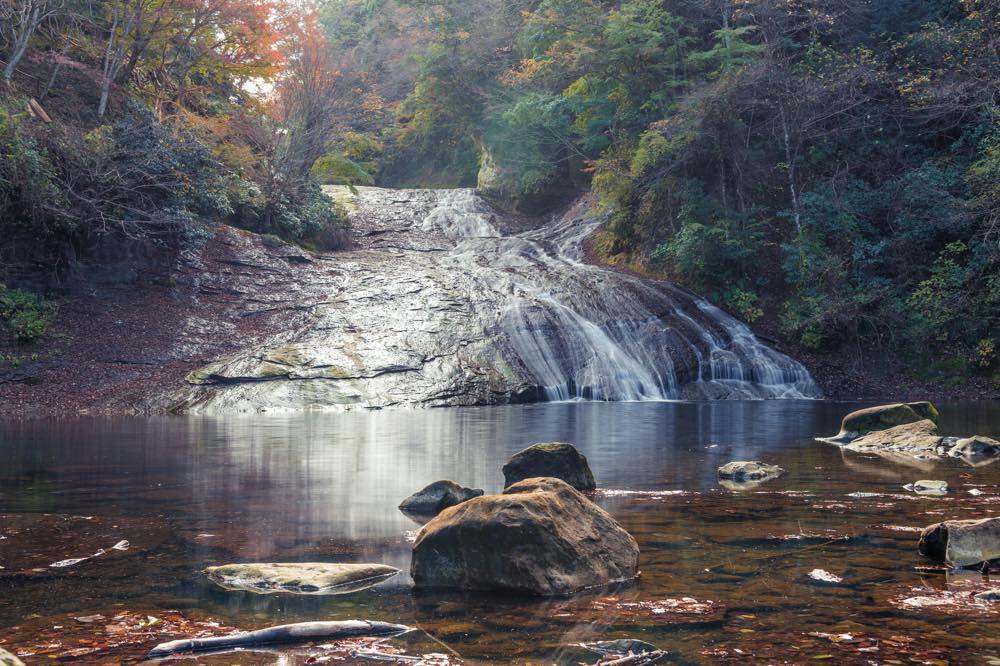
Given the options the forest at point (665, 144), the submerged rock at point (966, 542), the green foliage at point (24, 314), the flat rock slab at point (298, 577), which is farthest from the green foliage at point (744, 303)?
the flat rock slab at point (298, 577)

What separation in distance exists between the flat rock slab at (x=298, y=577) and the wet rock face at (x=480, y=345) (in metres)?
12.4

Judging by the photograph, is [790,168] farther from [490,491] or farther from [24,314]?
[490,491]

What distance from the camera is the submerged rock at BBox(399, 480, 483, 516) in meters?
6.57

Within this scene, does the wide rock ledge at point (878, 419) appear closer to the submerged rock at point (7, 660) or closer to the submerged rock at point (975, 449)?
the submerged rock at point (975, 449)

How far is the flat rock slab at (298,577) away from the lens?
4305 mm

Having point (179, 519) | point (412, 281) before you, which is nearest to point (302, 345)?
point (412, 281)

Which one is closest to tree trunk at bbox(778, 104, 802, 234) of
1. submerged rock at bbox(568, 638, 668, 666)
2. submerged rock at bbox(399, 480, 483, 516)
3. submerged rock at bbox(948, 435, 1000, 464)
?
submerged rock at bbox(948, 435, 1000, 464)

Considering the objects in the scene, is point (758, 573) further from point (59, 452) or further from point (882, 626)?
point (59, 452)

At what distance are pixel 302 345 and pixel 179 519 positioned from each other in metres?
12.6

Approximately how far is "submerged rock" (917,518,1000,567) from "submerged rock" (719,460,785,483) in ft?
10.2

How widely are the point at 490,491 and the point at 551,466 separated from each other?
1.86 feet

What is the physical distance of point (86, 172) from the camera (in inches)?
738

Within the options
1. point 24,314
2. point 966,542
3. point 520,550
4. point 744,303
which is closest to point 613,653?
point 520,550

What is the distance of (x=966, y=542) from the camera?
457 centimetres
